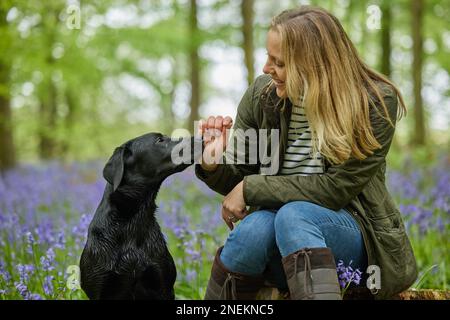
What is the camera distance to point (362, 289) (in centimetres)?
302

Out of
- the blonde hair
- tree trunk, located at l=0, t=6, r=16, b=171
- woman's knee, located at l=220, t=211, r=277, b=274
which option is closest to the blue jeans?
→ woman's knee, located at l=220, t=211, r=277, b=274

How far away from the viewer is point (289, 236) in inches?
99.0

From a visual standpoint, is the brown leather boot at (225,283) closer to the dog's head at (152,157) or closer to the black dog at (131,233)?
the black dog at (131,233)

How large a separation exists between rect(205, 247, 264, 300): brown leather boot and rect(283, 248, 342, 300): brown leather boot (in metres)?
0.39

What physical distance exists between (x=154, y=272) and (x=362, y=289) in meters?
1.10

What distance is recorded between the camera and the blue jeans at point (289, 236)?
2.52 m

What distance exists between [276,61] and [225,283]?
1115 millimetres

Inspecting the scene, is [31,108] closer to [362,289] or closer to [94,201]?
[94,201]

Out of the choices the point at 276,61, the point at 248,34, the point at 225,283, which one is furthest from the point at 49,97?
the point at 225,283

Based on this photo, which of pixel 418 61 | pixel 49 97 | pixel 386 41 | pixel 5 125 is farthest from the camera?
pixel 49 97

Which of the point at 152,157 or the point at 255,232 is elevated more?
the point at 152,157

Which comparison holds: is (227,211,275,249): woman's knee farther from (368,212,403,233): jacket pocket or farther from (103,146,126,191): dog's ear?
(103,146,126,191): dog's ear

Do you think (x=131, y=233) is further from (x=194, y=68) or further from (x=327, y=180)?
(x=194, y=68)
